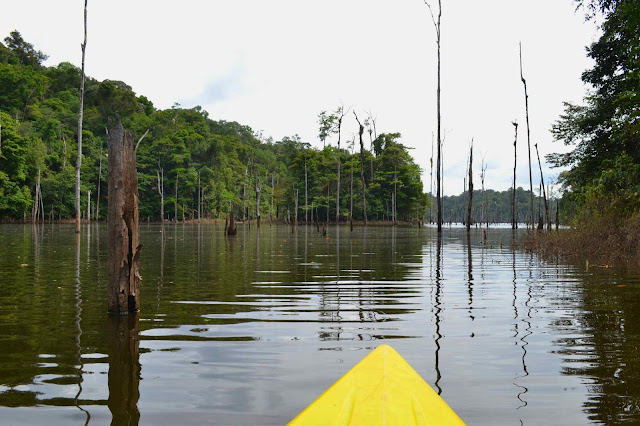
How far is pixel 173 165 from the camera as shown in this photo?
3484 inches

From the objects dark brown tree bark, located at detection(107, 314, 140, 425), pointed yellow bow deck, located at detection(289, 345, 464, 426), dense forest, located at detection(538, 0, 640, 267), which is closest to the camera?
pointed yellow bow deck, located at detection(289, 345, 464, 426)

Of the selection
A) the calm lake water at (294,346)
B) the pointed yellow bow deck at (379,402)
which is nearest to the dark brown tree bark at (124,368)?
the calm lake water at (294,346)

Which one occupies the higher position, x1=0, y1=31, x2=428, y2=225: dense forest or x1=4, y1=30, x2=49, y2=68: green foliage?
x1=4, y1=30, x2=49, y2=68: green foliage

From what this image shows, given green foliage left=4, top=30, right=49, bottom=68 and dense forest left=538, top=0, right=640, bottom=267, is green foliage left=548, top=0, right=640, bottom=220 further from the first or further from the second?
green foliage left=4, top=30, right=49, bottom=68

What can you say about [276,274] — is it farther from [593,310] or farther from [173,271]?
[593,310]

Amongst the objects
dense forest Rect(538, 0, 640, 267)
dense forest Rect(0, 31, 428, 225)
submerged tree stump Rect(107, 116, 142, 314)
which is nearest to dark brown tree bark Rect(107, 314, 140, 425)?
submerged tree stump Rect(107, 116, 142, 314)

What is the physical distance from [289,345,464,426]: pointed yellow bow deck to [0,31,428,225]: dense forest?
69.4 m

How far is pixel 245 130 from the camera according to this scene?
135625 millimetres

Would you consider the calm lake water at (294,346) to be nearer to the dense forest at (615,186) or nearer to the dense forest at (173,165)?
the dense forest at (615,186)

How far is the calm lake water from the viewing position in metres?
3.82

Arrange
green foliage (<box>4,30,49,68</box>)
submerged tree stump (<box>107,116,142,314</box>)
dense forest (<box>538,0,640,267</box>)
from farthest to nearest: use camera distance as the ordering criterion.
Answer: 1. green foliage (<box>4,30,49,68</box>)
2. dense forest (<box>538,0,640,267</box>)
3. submerged tree stump (<box>107,116,142,314</box>)

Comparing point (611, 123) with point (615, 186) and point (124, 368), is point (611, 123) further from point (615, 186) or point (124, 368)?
point (124, 368)

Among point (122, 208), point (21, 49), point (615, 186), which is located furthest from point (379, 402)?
point (21, 49)

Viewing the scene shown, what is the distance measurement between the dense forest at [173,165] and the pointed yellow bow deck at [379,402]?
69.4 meters
